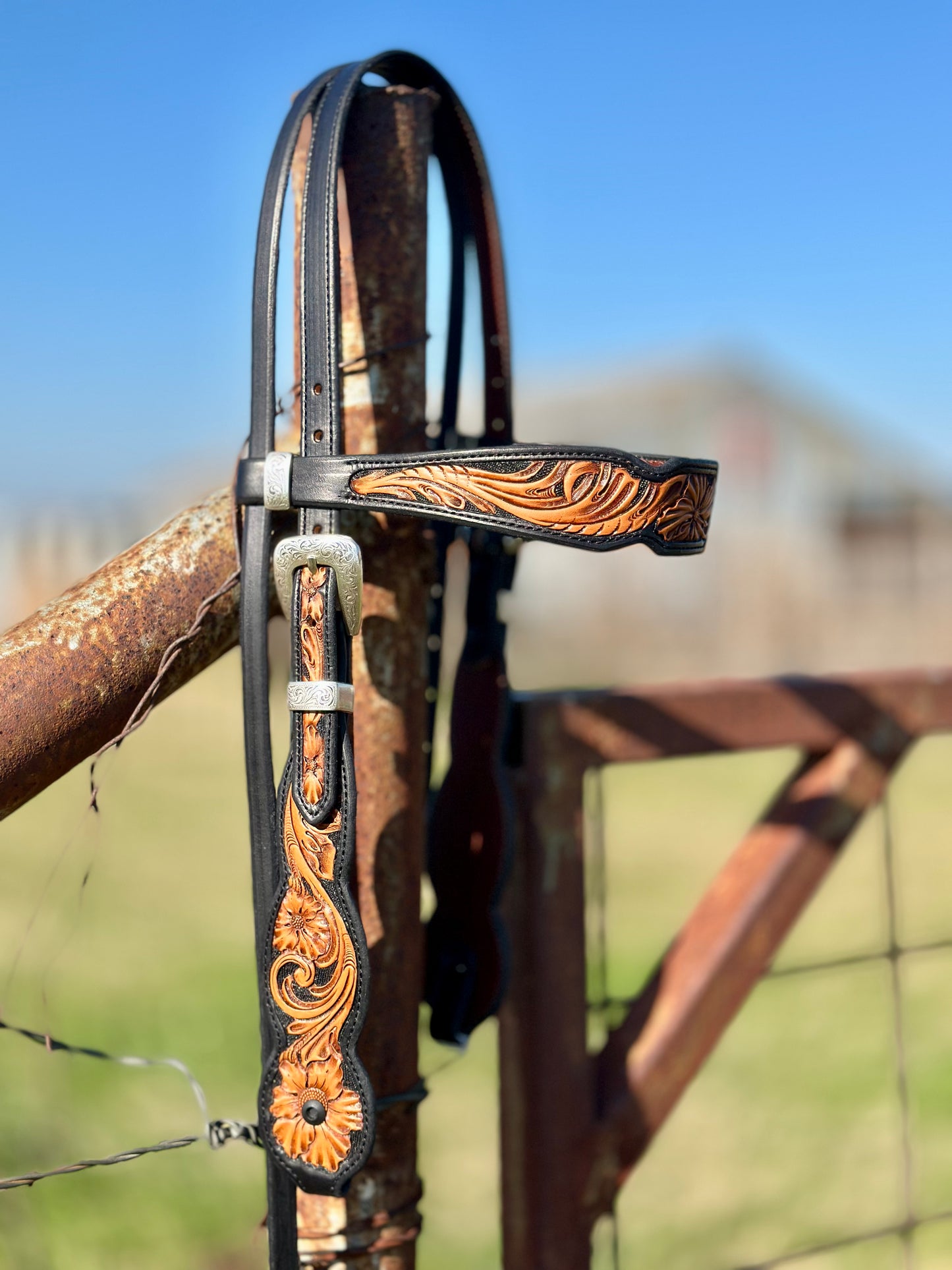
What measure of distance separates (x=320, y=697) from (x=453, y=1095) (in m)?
3.99

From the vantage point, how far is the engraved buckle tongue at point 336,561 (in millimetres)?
911

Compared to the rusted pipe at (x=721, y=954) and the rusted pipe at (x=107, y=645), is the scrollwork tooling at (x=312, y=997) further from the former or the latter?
the rusted pipe at (x=721, y=954)

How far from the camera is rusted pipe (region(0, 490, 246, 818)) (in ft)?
2.91

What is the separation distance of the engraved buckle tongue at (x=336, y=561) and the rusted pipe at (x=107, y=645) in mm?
99

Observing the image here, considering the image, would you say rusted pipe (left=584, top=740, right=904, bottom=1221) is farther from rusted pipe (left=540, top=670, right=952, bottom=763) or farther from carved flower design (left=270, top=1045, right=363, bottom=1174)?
carved flower design (left=270, top=1045, right=363, bottom=1174)

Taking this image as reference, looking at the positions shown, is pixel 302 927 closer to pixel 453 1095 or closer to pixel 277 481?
pixel 277 481

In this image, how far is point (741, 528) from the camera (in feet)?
75.4

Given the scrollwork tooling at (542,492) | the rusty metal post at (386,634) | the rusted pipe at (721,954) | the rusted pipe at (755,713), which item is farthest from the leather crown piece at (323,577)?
the rusted pipe at (721,954)

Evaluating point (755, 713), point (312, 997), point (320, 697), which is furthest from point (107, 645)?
point (755, 713)

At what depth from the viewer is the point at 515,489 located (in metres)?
0.89

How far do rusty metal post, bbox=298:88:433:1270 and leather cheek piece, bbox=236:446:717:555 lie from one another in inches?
6.5

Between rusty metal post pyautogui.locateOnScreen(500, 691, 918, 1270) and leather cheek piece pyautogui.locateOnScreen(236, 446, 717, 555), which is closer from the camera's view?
leather cheek piece pyautogui.locateOnScreen(236, 446, 717, 555)

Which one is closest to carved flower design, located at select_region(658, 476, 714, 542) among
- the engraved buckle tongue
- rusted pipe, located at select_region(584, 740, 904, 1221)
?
the engraved buckle tongue

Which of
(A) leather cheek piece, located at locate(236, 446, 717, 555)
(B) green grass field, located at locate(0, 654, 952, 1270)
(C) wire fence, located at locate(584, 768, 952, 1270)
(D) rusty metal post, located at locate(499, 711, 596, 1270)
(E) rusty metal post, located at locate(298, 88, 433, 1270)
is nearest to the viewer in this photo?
(A) leather cheek piece, located at locate(236, 446, 717, 555)
